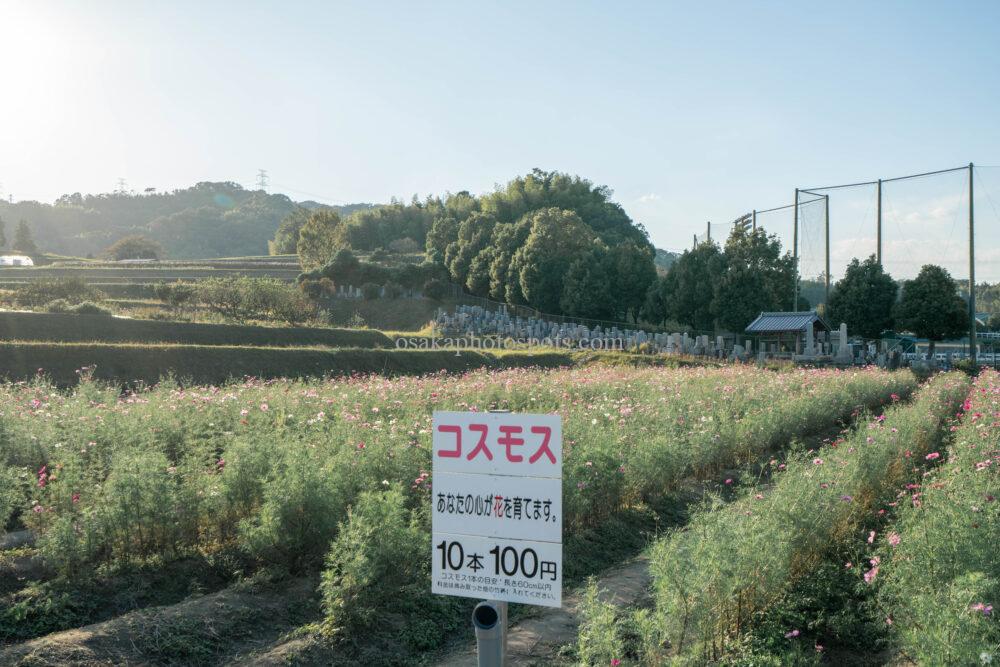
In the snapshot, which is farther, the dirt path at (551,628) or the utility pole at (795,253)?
the utility pole at (795,253)

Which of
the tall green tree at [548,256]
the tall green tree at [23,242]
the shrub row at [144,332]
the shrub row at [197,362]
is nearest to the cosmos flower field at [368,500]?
the shrub row at [197,362]

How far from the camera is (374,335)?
31234 millimetres

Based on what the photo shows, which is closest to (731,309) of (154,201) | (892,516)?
(892,516)

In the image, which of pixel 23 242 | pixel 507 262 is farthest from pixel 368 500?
pixel 23 242

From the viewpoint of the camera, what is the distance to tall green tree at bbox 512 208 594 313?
160 ft

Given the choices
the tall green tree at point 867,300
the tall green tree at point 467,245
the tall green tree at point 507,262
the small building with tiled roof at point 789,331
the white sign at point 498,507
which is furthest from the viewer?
the tall green tree at point 467,245

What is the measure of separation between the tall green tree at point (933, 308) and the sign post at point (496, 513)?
38.4 meters

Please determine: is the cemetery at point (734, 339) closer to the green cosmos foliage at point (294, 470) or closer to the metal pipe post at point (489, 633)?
the green cosmos foliage at point (294, 470)

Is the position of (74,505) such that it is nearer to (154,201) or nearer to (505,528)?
(505,528)

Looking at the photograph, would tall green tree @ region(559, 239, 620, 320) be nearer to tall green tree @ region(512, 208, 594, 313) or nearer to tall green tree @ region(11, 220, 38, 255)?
tall green tree @ region(512, 208, 594, 313)

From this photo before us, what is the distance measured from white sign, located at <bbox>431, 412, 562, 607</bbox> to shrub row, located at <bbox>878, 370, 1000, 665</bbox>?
228cm

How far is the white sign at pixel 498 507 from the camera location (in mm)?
3500

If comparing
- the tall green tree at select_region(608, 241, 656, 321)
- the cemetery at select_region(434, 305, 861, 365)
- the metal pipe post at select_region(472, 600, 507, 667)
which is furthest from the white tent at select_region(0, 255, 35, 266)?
the metal pipe post at select_region(472, 600, 507, 667)

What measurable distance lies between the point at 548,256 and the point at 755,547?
4411 cm
